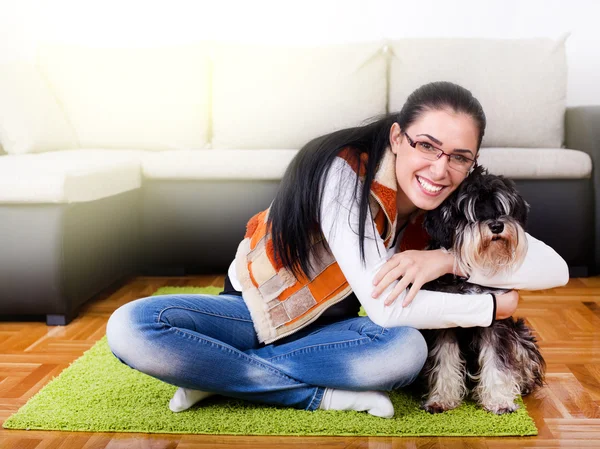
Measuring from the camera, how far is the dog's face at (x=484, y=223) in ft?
4.77

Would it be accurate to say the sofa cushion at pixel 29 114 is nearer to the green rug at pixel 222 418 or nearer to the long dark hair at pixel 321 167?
the green rug at pixel 222 418

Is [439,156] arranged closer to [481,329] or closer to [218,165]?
[481,329]

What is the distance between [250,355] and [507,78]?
7.71ft

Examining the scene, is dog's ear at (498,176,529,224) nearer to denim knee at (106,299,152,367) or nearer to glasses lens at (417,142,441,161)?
glasses lens at (417,142,441,161)

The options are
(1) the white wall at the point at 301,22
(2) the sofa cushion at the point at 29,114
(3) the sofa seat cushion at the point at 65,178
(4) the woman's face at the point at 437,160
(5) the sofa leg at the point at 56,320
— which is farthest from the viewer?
(1) the white wall at the point at 301,22

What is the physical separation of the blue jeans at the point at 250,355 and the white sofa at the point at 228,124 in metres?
1.06

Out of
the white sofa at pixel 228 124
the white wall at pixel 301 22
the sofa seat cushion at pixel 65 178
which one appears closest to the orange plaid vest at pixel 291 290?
the sofa seat cushion at pixel 65 178

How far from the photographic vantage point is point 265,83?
3.37 metres

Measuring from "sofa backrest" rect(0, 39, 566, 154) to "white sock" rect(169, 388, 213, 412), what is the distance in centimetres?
195

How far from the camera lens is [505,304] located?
4.93 feet

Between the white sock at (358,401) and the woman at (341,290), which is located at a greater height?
the woman at (341,290)

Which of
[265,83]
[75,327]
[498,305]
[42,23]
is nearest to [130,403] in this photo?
[75,327]

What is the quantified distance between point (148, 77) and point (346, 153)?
2.22m

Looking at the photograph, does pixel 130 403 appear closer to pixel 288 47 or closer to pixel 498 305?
pixel 498 305
